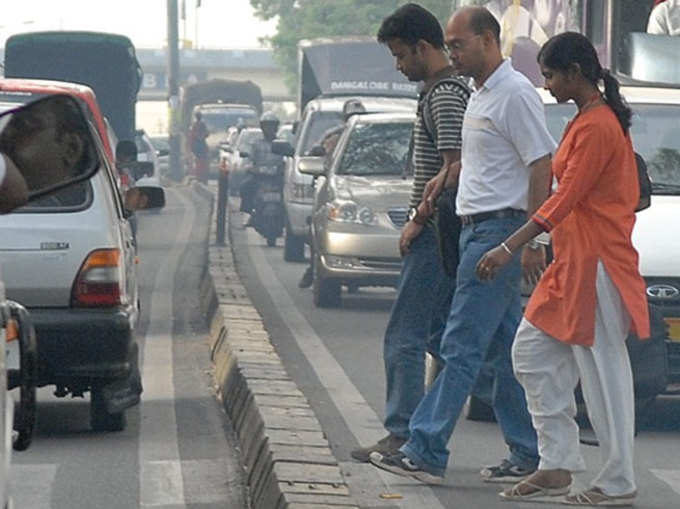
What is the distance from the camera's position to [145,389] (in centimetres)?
1191

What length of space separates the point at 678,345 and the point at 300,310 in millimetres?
8228

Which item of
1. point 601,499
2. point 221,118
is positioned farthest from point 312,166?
point 221,118

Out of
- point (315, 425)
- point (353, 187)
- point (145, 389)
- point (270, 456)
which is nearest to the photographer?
point (270, 456)

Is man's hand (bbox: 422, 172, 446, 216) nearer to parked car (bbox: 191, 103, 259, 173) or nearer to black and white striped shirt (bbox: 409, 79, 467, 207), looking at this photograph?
black and white striped shirt (bbox: 409, 79, 467, 207)

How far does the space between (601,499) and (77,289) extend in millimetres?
2940

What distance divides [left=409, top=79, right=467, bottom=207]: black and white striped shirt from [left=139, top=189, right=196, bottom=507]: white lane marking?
1.55 meters

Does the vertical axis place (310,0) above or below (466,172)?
below

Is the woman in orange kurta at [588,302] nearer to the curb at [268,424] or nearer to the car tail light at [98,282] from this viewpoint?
the curb at [268,424]

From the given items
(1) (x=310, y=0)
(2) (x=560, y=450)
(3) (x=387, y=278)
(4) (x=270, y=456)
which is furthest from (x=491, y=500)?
(1) (x=310, y=0)

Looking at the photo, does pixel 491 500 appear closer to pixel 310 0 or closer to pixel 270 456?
pixel 270 456

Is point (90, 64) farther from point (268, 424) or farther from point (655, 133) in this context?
point (268, 424)

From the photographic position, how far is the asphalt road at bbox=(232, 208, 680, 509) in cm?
808

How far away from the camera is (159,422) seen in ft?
34.5

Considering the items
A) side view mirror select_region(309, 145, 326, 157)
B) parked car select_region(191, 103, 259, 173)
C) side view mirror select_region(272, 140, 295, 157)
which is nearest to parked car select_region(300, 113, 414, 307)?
side view mirror select_region(309, 145, 326, 157)
